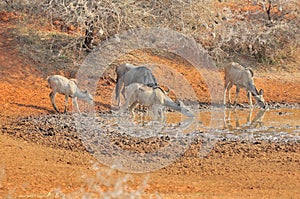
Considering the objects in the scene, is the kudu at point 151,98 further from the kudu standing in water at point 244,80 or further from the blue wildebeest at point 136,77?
the kudu standing in water at point 244,80

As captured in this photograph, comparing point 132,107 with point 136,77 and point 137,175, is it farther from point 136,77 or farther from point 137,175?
point 137,175

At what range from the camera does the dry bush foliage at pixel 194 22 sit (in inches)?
806

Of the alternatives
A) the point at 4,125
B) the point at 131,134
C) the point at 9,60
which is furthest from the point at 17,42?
the point at 131,134

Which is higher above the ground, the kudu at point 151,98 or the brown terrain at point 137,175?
the kudu at point 151,98

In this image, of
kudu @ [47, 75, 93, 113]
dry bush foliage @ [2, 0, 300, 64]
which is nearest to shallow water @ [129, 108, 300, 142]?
kudu @ [47, 75, 93, 113]

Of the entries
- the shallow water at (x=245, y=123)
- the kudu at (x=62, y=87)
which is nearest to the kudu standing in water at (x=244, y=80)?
the shallow water at (x=245, y=123)

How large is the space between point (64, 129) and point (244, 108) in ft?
22.8

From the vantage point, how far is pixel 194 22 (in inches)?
918

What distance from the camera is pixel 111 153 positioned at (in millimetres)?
12391

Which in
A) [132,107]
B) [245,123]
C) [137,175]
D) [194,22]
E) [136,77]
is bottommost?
[137,175]

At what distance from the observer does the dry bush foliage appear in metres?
20.5

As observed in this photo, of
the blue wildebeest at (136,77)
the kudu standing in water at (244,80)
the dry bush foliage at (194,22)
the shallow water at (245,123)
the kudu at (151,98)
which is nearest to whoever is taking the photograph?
the shallow water at (245,123)

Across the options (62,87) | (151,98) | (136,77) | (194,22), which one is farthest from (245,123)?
(194,22)

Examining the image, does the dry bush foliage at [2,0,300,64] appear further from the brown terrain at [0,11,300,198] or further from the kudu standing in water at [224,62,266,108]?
the brown terrain at [0,11,300,198]
